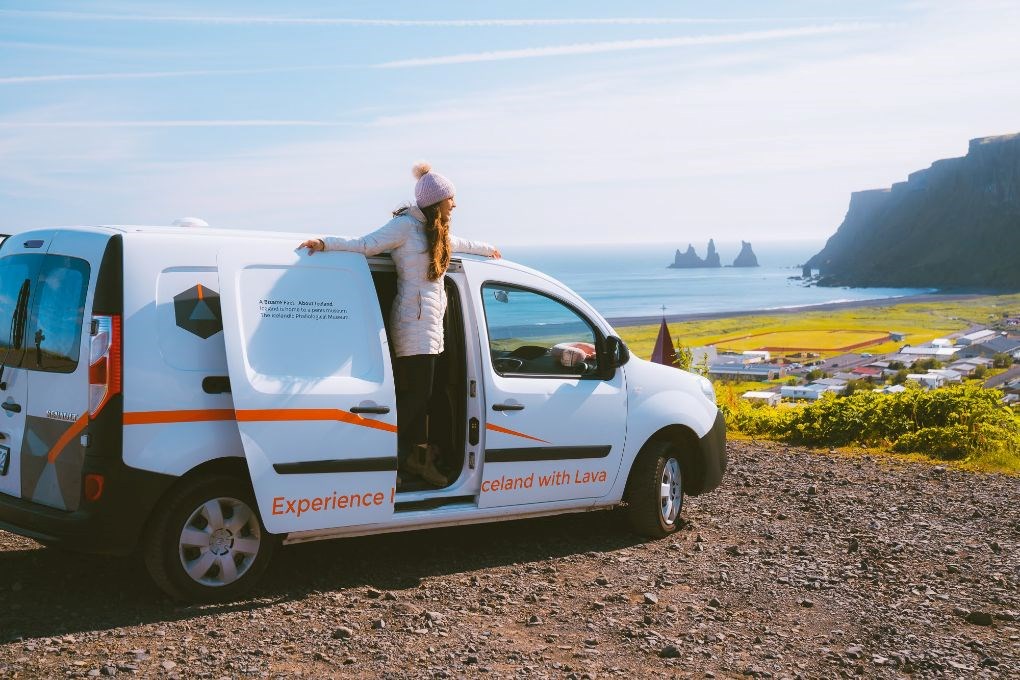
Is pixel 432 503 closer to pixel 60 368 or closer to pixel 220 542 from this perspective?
pixel 220 542

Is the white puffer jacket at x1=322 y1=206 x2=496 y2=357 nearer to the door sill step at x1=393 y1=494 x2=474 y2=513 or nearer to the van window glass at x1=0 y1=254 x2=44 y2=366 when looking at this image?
the door sill step at x1=393 y1=494 x2=474 y2=513

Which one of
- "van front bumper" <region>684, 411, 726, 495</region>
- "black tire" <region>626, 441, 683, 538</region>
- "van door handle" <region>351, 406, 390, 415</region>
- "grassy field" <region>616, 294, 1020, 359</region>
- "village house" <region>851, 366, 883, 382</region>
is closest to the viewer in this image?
"van door handle" <region>351, 406, 390, 415</region>

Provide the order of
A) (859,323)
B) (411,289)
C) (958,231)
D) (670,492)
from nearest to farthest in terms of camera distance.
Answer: (411,289) < (670,492) < (859,323) < (958,231)

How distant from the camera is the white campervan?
16.4 ft

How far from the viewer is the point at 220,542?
5.35 metres

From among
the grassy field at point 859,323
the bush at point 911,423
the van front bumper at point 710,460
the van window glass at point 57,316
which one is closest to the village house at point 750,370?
the grassy field at point 859,323

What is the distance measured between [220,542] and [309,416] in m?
0.79

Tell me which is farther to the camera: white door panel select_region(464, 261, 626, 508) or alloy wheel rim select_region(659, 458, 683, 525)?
alloy wheel rim select_region(659, 458, 683, 525)

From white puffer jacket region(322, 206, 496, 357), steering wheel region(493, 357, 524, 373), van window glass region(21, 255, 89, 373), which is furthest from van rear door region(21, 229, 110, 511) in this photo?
steering wheel region(493, 357, 524, 373)

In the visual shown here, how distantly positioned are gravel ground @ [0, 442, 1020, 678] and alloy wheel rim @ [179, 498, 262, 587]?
19 cm

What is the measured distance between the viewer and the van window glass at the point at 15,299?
5.44 m

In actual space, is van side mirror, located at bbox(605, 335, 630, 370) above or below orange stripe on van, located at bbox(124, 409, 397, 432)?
above

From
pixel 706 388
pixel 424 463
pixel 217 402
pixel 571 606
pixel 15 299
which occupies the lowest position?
pixel 571 606

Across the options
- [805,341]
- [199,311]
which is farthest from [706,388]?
[805,341]
